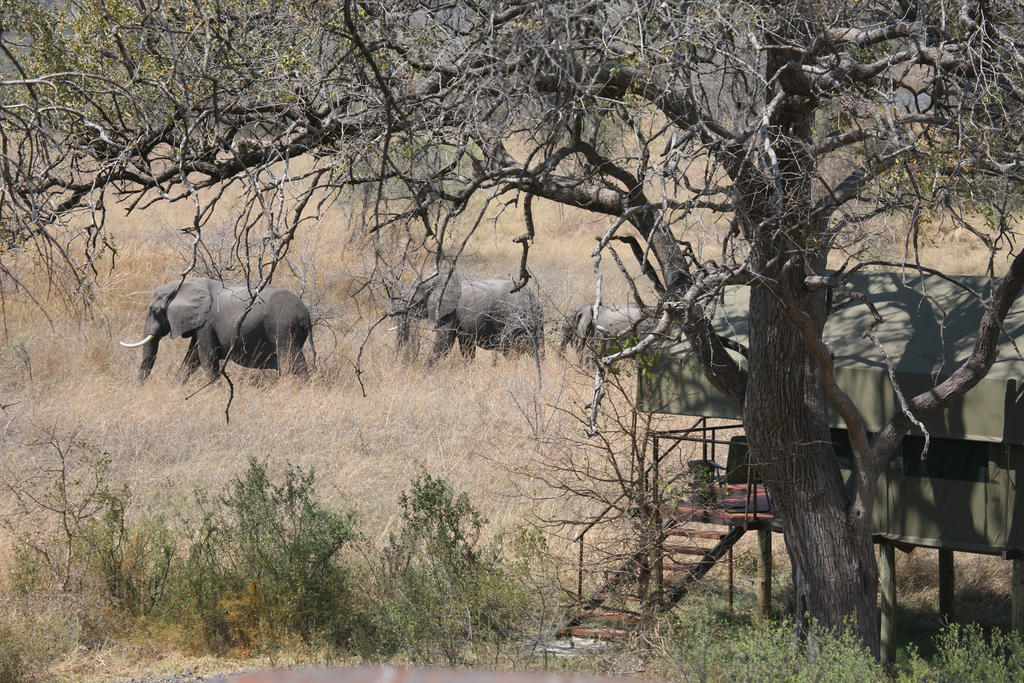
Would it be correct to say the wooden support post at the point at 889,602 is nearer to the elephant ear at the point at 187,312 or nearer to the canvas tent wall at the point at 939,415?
the canvas tent wall at the point at 939,415

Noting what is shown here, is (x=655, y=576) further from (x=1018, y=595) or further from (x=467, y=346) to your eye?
(x=467, y=346)

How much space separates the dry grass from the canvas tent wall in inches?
112

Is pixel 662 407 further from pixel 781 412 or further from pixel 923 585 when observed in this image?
pixel 923 585

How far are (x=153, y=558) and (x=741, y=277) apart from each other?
675 cm

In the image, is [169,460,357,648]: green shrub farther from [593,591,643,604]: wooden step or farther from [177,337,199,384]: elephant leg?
[177,337,199,384]: elephant leg

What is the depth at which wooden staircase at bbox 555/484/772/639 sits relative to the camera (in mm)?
9734

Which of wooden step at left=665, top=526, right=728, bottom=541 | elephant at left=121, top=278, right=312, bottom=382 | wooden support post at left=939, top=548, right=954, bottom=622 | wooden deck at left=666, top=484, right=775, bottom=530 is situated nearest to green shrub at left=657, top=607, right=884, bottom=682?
wooden step at left=665, top=526, right=728, bottom=541

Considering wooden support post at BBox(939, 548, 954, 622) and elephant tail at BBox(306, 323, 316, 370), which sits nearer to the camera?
wooden support post at BBox(939, 548, 954, 622)

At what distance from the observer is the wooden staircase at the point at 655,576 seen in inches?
383

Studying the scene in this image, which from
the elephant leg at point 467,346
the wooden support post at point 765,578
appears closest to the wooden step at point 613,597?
the wooden support post at point 765,578

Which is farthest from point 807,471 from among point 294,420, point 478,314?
point 478,314

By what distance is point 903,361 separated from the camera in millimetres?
9828

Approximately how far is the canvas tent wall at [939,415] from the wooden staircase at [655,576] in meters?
1.01

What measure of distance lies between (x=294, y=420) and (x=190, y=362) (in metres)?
4.26
